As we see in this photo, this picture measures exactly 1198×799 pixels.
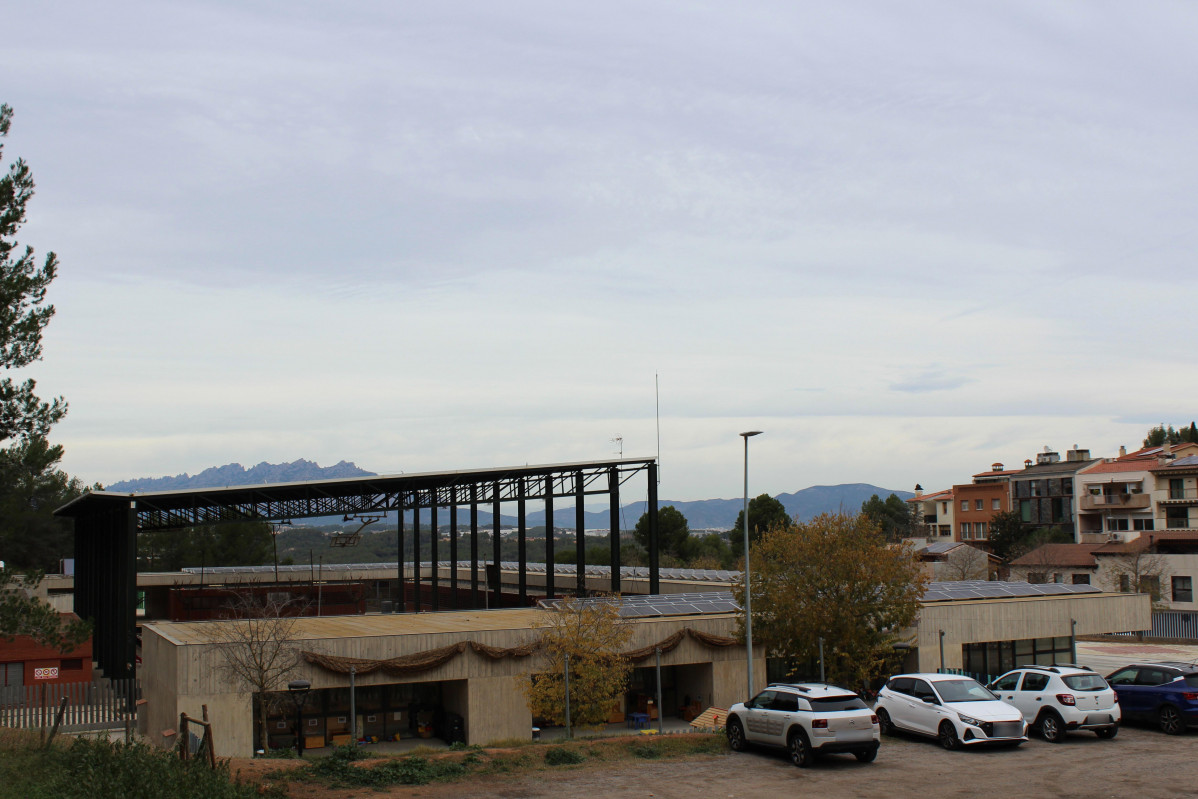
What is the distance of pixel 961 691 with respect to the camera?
23016 millimetres

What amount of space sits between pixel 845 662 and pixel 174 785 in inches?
824

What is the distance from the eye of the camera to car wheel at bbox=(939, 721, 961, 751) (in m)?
22.0

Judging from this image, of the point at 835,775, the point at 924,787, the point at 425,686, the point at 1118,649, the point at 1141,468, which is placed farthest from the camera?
the point at 1141,468

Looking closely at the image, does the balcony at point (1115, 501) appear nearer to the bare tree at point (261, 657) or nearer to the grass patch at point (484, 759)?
the grass patch at point (484, 759)

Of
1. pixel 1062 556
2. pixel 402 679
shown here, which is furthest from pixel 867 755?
pixel 1062 556

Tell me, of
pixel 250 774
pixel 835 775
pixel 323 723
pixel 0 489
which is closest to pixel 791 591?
pixel 835 775

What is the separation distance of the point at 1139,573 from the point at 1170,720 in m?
48.8

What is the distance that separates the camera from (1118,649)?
185 ft

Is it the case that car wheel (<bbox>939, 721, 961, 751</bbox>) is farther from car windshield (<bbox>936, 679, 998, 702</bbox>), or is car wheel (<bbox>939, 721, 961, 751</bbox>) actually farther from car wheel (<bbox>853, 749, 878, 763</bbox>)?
car wheel (<bbox>853, 749, 878, 763</bbox>)

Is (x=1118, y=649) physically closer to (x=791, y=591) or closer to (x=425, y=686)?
(x=791, y=591)

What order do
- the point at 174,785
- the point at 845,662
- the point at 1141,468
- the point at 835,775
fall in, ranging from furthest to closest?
1. the point at 1141,468
2. the point at 845,662
3. the point at 835,775
4. the point at 174,785

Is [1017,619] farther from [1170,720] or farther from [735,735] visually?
[735,735]

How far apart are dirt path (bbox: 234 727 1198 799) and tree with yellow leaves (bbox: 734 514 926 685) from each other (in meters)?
7.87

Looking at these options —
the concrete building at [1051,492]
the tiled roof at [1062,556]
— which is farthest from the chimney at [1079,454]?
the tiled roof at [1062,556]
